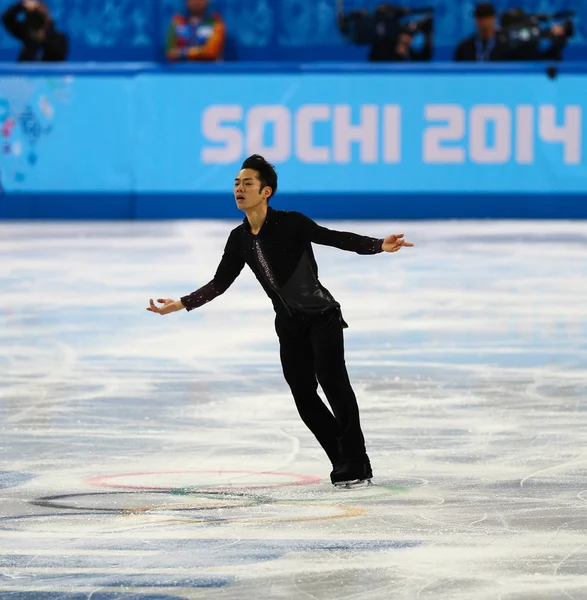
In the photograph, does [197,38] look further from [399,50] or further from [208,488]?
[208,488]

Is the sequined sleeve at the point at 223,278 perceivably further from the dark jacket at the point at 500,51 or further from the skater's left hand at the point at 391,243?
the dark jacket at the point at 500,51

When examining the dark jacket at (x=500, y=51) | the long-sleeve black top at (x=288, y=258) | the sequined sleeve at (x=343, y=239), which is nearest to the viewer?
the sequined sleeve at (x=343, y=239)

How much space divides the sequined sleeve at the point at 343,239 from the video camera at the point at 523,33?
41.1 ft

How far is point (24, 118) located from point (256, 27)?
205 inches

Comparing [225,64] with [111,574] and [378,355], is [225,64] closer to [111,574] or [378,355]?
[378,355]

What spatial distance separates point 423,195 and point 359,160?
746 mm

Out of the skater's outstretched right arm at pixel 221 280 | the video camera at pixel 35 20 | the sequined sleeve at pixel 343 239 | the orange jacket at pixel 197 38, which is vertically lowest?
the orange jacket at pixel 197 38

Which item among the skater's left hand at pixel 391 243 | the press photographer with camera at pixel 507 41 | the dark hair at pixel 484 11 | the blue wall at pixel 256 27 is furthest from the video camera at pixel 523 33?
A: the skater's left hand at pixel 391 243

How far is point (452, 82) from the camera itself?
54.6 ft

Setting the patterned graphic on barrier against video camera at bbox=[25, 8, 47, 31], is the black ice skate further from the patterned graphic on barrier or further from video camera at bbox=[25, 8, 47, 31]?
video camera at bbox=[25, 8, 47, 31]

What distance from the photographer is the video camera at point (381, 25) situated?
696 inches

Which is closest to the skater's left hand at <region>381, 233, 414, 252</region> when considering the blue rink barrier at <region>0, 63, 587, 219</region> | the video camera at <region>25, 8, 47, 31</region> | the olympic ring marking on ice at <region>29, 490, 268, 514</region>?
the olympic ring marking on ice at <region>29, 490, 268, 514</region>

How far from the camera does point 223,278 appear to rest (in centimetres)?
518

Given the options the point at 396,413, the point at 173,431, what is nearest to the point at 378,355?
the point at 396,413
